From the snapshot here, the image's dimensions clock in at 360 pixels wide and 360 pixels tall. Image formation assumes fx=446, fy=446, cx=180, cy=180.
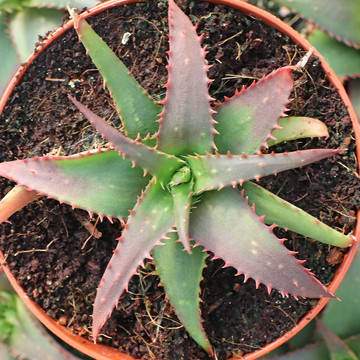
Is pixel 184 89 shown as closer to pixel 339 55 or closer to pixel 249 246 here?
pixel 249 246

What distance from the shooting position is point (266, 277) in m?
0.70

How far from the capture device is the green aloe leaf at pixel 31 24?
1.15m

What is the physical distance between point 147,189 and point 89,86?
16.1 inches

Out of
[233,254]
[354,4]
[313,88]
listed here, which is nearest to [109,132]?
[233,254]

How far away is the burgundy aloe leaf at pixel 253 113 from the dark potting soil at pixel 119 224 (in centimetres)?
→ 21

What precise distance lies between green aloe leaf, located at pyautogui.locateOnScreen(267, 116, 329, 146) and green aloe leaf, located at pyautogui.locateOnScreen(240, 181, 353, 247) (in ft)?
0.51

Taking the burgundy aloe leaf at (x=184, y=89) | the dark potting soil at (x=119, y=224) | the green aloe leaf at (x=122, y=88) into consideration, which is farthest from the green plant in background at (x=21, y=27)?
the burgundy aloe leaf at (x=184, y=89)

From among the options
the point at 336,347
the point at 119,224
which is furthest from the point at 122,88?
the point at 336,347

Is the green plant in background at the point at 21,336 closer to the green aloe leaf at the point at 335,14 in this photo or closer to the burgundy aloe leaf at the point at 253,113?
the burgundy aloe leaf at the point at 253,113

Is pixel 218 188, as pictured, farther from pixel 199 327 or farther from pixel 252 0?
pixel 252 0

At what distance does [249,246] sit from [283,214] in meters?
0.10

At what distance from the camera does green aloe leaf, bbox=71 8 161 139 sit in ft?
2.47

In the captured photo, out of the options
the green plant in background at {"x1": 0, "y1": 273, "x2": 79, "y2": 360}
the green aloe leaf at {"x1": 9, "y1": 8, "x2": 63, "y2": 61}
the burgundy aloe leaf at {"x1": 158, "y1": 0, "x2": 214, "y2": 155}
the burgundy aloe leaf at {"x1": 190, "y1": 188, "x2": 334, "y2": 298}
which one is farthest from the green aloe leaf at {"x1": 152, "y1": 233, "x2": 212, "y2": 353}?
the green aloe leaf at {"x1": 9, "y1": 8, "x2": 63, "y2": 61}

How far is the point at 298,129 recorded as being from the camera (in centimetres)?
88
